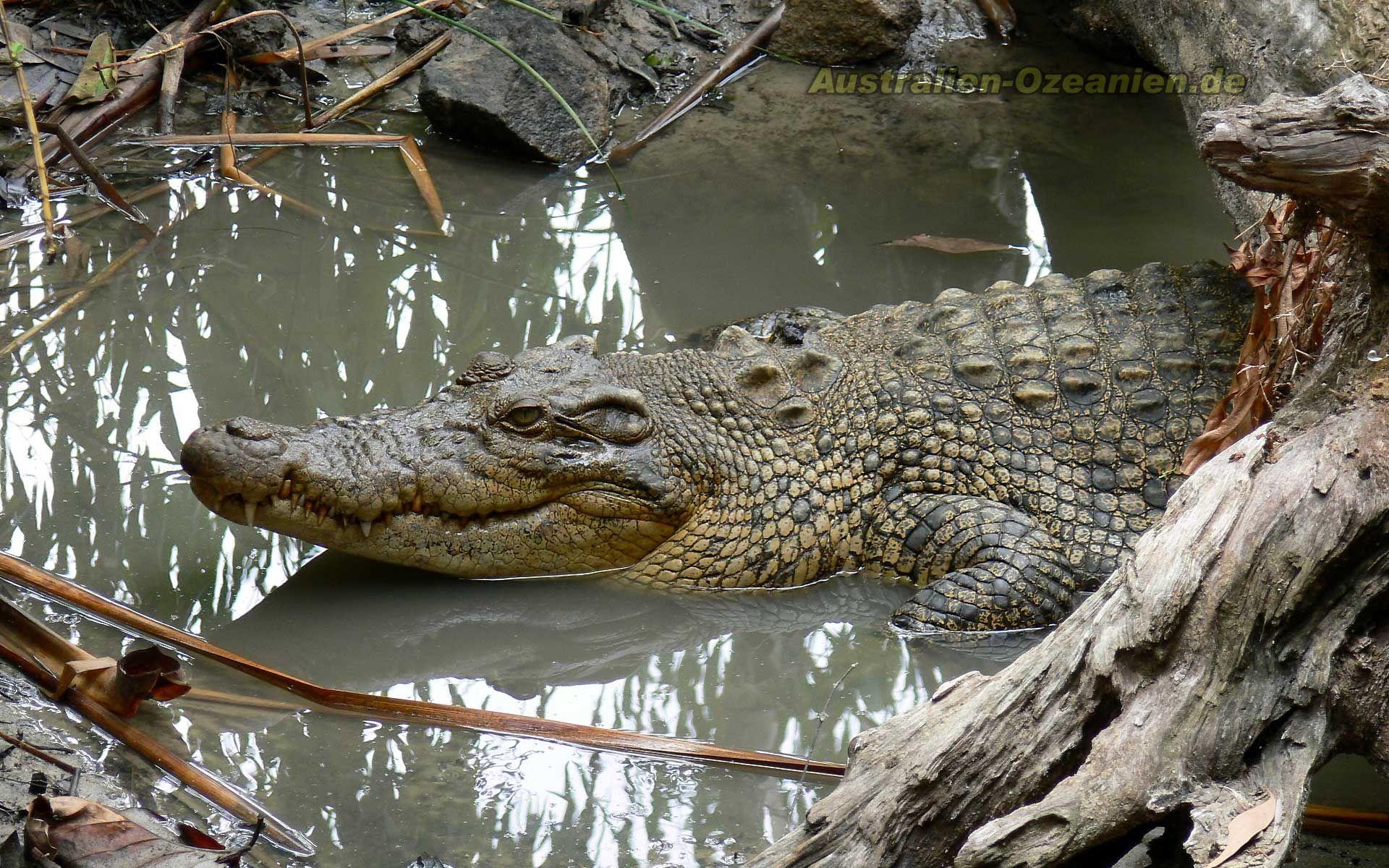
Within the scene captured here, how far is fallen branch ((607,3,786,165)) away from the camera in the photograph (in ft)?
21.2

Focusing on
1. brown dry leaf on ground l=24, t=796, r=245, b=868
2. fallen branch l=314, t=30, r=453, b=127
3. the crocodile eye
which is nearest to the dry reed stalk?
fallen branch l=314, t=30, r=453, b=127

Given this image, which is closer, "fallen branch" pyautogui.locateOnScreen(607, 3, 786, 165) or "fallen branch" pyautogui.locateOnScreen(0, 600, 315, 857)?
"fallen branch" pyautogui.locateOnScreen(0, 600, 315, 857)

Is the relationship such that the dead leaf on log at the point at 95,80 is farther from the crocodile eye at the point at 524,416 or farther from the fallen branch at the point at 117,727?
the fallen branch at the point at 117,727

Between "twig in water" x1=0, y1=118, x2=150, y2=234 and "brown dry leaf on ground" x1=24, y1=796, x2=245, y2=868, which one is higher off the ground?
"twig in water" x1=0, y1=118, x2=150, y2=234

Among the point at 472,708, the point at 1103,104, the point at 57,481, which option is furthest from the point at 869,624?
the point at 1103,104

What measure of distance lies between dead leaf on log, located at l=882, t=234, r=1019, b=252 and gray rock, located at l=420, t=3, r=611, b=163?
5.72 feet

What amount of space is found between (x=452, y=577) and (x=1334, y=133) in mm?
2839

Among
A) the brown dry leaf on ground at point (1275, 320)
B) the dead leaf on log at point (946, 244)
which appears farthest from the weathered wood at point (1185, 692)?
the dead leaf on log at point (946, 244)

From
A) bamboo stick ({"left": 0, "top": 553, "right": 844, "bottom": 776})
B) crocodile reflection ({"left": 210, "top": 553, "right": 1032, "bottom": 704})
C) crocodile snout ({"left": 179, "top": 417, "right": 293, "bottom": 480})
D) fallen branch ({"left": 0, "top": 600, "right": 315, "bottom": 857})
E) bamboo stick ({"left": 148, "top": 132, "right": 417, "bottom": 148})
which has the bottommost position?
crocodile reflection ({"left": 210, "top": 553, "right": 1032, "bottom": 704})

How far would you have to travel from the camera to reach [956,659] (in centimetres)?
380

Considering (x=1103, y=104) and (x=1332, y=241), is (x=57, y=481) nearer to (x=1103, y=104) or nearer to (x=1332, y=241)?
(x=1332, y=241)

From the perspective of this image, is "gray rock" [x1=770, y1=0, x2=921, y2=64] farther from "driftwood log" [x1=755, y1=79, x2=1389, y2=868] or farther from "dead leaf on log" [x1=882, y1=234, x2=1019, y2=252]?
"driftwood log" [x1=755, y1=79, x2=1389, y2=868]

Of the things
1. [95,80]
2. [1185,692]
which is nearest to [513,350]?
[95,80]

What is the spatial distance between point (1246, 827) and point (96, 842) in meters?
2.12
